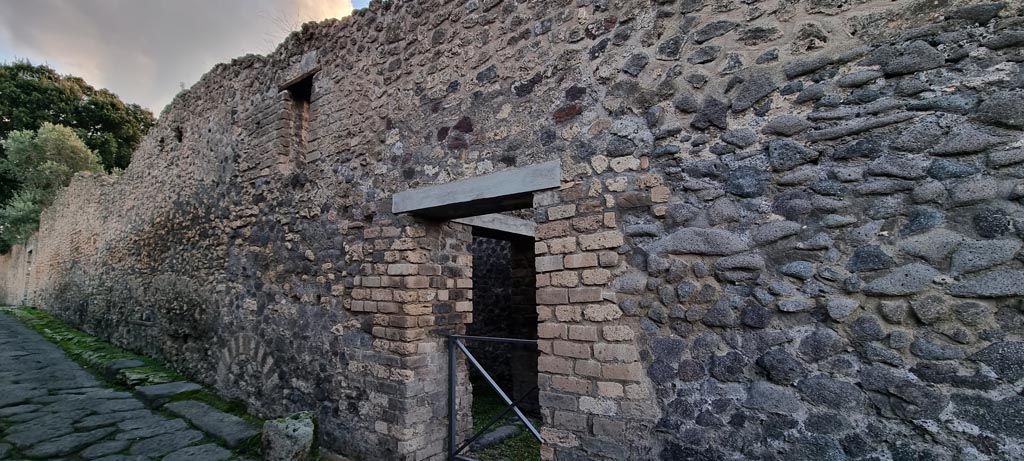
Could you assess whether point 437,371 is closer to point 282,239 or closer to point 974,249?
point 282,239

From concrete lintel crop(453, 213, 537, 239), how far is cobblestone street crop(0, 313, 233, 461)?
272 cm

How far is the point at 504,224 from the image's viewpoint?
5.30 m

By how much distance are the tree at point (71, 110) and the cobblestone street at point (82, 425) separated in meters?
17.2

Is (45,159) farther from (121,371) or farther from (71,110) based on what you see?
(121,371)

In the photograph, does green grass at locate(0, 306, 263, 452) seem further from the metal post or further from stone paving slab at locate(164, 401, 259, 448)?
the metal post

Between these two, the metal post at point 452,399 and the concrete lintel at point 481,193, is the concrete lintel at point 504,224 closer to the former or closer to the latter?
the concrete lintel at point 481,193

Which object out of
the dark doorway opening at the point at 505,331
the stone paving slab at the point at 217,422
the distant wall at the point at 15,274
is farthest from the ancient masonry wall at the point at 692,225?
the distant wall at the point at 15,274

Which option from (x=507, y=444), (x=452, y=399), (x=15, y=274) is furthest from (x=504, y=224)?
(x=15, y=274)

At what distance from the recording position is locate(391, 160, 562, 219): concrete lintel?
2994 mm

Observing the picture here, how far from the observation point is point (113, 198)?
32.0 feet

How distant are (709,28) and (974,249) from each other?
1.44m

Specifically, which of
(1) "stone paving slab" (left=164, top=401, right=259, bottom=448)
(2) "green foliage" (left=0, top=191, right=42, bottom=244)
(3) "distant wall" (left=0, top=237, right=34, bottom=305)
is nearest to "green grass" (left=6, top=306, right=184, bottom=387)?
(1) "stone paving slab" (left=164, top=401, right=259, bottom=448)

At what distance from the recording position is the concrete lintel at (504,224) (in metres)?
4.80

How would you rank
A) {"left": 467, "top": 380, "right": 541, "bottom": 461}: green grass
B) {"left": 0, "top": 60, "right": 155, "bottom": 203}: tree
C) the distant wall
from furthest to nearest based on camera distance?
1. {"left": 0, "top": 60, "right": 155, "bottom": 203}: tree
2. the distant wall
3. {"left": 467, "top": 380, "right": 541, "bottom": 461}: green grass
